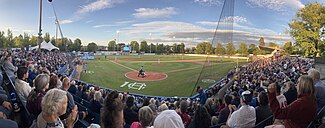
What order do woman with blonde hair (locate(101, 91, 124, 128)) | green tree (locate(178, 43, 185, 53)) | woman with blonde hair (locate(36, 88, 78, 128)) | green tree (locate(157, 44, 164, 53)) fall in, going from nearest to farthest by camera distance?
woman with blonde hair (locate(36, 88, 78, 128)) < woman with blonde hair (locate(101, 91, 124, 128)) < green tree (locate(178, 43, 185, 53)) < green tree (locate(157, 44, 164, 53))

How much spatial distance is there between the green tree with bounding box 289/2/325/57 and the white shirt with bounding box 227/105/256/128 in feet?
43.6

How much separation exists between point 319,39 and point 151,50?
6816cm

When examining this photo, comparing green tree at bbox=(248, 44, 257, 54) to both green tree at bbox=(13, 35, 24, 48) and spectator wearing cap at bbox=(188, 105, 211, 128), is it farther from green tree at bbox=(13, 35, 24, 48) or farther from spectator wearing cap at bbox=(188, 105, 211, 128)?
green tree at bbox=(13, 35, 24, 48)

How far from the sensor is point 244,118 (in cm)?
267


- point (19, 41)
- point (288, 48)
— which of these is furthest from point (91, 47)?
point (288, 48)

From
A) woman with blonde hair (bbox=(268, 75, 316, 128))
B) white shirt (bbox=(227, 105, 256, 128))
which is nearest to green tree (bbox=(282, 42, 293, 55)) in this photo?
white shirt (bbox=(227, 105, 256, 128))

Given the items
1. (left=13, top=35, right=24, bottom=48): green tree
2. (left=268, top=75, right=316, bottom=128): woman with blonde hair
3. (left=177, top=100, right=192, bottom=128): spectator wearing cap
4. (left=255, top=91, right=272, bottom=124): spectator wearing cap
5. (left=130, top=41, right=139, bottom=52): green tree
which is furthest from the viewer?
(left=130, top=41, right=139, bottom=52): green tree

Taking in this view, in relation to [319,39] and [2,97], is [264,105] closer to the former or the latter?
[2,97]

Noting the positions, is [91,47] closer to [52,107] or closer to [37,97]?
[37,97]

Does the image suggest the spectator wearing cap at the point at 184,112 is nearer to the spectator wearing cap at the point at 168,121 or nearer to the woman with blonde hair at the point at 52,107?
the spectator wearing cap at the point at 168,121

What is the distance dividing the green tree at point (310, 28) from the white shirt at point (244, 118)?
43.6 feet

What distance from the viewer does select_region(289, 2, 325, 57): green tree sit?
12.8 m

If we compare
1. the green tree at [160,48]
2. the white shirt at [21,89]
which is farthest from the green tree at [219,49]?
the green tree at [160,48]

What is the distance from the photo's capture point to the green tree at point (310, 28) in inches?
503
